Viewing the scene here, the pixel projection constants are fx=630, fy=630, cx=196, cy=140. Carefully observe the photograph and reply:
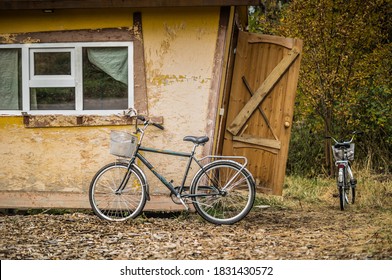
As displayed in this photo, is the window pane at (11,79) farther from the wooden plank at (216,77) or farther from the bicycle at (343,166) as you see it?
the bicycle at (343,166)

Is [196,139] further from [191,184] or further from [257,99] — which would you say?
[257,99]

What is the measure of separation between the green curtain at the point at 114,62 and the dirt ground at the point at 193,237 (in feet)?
6.24

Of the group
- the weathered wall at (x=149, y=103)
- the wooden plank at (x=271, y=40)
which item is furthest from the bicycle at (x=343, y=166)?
the weathered wall at (x=149, y=103)

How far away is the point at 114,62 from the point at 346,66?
18.9 ft

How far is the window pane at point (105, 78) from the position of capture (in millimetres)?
8391

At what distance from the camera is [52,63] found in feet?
27.9

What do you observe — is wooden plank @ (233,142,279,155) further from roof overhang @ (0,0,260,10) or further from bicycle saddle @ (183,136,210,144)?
roof overhang @ (0,0,260,10)

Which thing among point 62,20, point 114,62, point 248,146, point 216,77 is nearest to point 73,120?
point 114,62

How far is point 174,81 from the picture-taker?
8.34 metres

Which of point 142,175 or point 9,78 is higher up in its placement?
point 9,78

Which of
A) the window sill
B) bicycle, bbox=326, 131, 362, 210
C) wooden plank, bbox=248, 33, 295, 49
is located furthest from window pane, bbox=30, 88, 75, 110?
bicycle, bbox=326, 131, 362, 210

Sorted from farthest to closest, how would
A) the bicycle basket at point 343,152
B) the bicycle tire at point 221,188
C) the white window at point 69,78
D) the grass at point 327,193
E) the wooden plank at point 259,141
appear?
the grass at point 327,193 → the bicycle basket at point 343,152 → the wooden plank at point 259,141 → the white window at point 69,78 → the bicycle tire at point 221,188

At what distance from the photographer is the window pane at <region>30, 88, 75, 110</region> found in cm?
846

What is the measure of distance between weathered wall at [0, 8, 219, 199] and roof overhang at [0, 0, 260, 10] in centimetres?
34
